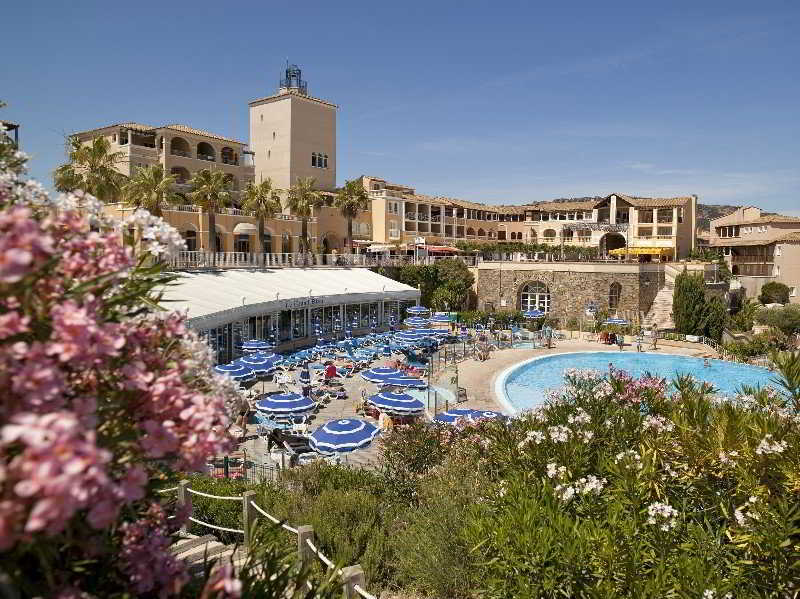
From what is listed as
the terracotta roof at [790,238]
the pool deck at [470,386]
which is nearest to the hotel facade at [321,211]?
the terracotta roof at [790,238]

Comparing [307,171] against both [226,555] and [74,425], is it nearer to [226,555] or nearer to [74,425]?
[226,555]

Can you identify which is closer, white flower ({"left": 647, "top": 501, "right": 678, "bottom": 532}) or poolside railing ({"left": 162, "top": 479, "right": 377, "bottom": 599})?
poolside railing ({"left": 162, "top": 479, "right": 377, "bottom": 599})

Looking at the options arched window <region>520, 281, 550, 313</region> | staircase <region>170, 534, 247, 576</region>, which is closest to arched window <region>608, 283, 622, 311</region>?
arched window <region>520, 281, 550, 313</region>

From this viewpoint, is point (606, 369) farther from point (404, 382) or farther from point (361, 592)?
point (361, 592)

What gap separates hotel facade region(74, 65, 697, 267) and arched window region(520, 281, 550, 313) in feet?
23.4

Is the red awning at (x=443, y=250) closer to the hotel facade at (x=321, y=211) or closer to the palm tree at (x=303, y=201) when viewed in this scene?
the hotel facade at (x=321, y=211)

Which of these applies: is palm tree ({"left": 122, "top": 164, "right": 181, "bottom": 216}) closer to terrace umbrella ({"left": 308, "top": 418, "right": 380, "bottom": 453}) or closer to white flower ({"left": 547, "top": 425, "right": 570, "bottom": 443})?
terrace umbrella ({"left": 308, "top": 418, "right": 380, "bottom": 453})

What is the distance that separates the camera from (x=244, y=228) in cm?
3866

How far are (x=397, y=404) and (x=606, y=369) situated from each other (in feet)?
52.1

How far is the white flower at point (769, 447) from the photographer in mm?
5980

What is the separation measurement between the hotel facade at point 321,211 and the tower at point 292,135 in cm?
9

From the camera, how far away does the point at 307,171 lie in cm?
5331

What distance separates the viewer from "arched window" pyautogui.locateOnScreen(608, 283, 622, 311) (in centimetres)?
4309

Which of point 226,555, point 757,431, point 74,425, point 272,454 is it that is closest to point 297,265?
point 272,454
